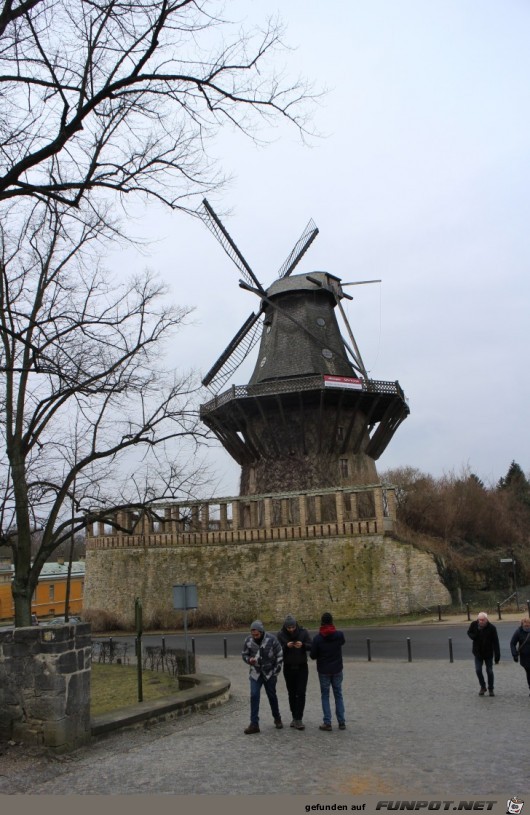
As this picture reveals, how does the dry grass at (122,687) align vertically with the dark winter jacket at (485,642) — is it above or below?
below

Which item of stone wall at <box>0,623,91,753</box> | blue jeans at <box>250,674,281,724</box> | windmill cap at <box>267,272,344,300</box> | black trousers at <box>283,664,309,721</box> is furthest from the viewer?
windmill cap at <box>267,272,344,300</box>

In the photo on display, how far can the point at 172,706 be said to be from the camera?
866 centimetres

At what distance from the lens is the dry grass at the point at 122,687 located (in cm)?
1130

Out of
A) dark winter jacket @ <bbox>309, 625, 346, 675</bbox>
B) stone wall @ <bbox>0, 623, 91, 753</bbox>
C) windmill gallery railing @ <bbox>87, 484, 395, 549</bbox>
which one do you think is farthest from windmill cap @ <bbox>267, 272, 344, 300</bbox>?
stone wall @ <bbox>0, 623, 91, 753</bbox>

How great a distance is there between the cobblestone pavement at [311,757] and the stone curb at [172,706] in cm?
12

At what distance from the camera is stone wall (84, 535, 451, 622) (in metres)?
27.2

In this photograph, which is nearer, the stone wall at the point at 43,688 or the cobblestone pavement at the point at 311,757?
the cobblestone pavement at the point at 311,757

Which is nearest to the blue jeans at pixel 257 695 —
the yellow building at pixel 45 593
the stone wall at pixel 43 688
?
the stone wall at pixel 43 688

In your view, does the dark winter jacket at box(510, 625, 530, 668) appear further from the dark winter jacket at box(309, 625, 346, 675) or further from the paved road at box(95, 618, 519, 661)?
the paved road at box(95, 618, 519, 661)

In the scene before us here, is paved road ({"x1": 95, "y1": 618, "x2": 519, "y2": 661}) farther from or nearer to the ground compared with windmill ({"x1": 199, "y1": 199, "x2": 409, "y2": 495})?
nearer to the ground

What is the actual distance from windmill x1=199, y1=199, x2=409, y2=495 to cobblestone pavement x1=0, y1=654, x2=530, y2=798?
23.2 meters

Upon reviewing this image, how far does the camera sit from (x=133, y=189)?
930 cm

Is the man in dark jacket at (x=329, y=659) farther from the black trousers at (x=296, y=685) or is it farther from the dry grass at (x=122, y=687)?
the dry grass at (x=122, y=687)

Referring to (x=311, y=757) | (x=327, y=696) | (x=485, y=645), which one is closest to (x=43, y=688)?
(x=311, y=757)
